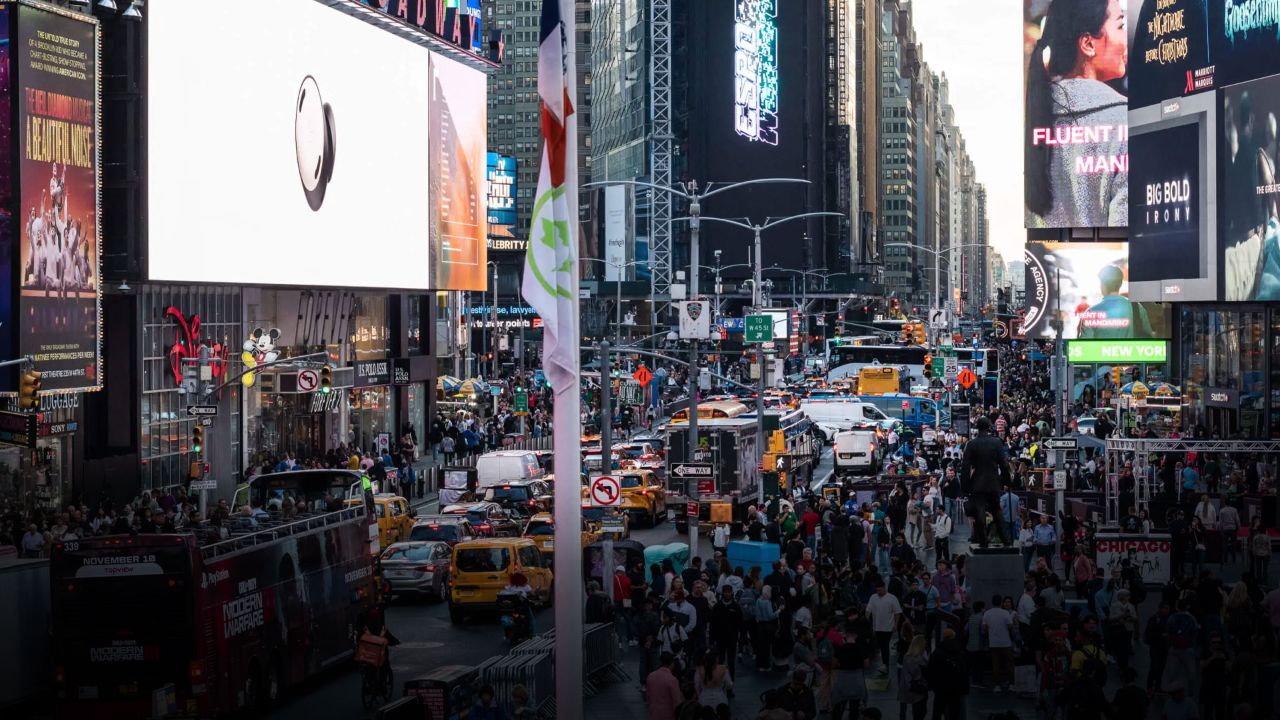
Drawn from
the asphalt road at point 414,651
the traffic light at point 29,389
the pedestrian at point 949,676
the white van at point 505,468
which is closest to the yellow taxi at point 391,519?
the asphalt road at point 414,651

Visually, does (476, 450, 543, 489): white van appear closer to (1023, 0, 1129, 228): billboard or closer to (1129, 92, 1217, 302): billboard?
(1129, 92, 1217, 302): billboard

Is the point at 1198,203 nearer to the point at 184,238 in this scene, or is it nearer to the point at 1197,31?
the point at 1197,31

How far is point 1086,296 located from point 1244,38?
2542 centimetres

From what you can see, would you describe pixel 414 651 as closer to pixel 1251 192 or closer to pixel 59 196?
pixel 59 196

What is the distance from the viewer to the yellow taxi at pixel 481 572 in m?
30.0

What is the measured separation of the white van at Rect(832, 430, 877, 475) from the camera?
5831cm

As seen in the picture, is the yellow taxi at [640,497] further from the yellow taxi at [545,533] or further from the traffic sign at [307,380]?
the traffic sign at [307,380]

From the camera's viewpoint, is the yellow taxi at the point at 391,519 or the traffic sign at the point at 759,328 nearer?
the yellow taxi at the point at 391,519

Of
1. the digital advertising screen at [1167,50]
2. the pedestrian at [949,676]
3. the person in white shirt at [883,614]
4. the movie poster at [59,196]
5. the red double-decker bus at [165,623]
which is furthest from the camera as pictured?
the digital advertising screen at [1167,50]

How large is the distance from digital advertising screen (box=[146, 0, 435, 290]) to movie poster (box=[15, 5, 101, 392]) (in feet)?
12.7

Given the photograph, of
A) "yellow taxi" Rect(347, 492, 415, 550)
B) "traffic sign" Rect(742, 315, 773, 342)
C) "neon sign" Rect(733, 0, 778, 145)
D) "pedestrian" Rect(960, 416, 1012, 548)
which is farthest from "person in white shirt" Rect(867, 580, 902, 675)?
"neon sign" Rect(733, 0, 778, 145)

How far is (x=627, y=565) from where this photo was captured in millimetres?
30328

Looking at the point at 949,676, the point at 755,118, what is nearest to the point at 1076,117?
the point at 949,676

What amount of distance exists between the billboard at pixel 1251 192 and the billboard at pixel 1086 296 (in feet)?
65.5
